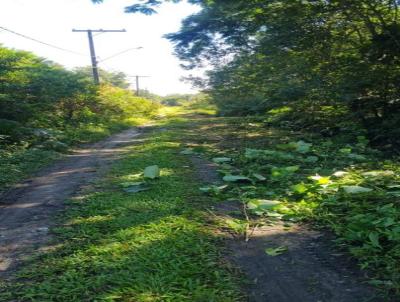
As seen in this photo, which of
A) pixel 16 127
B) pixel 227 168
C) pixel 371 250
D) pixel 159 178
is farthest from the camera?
pixel 16 127

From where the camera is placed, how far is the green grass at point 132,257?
10.4 feet

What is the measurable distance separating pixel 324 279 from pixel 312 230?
110cm

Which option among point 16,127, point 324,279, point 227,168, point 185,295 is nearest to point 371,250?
point 324,279

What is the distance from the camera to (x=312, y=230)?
438 centimetres

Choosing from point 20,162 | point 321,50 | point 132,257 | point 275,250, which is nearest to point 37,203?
point 132,257

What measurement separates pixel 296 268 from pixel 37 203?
3.78 metres

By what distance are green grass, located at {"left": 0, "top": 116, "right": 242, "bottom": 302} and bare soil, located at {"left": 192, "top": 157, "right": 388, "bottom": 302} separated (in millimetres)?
186

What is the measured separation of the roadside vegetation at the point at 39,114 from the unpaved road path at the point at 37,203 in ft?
1.67

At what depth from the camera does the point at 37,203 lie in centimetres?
584

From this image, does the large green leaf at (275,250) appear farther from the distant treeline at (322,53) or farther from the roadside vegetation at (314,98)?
the distant treeline at (322,53)

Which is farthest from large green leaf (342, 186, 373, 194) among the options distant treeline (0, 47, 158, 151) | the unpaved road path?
distant treeline (0, 47, 158, 151)

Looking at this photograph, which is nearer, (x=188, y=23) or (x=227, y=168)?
(x=227, y=168)

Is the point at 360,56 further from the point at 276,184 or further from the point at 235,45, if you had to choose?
the point at 276,184

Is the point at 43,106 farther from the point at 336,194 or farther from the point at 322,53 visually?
the point at 336,194
